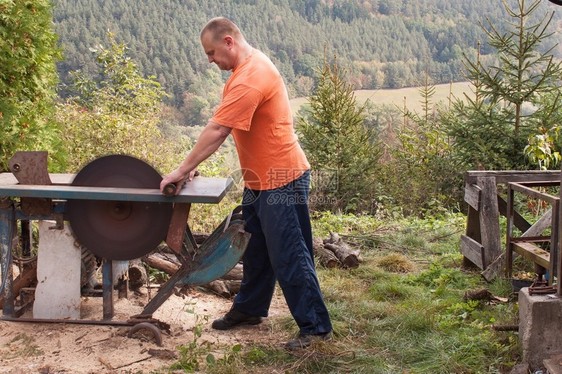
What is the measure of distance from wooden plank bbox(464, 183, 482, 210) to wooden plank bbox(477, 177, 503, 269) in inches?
2.0

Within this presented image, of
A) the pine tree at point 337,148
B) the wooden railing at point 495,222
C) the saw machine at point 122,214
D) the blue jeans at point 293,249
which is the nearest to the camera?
the blue jeans at point 293,249

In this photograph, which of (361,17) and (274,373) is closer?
(274,373)

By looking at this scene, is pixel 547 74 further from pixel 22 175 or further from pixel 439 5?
pixel 439 5

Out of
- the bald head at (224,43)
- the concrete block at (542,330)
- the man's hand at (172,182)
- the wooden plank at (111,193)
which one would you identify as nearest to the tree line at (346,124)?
the wooden plank at (111,193)

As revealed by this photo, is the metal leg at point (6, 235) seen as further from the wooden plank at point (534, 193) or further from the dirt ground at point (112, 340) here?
the wooden plank at point (534, 193)

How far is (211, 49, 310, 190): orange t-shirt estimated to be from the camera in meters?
4.35

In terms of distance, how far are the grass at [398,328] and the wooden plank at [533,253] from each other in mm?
358

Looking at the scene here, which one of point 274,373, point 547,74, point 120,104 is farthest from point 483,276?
point 120,104

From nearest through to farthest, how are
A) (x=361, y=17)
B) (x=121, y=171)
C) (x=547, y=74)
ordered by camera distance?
(x=121, y=171), (x=547, y=74), (x=361, y=17)

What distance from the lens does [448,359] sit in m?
4.36

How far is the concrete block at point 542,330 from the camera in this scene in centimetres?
421

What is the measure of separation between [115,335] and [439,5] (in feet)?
123

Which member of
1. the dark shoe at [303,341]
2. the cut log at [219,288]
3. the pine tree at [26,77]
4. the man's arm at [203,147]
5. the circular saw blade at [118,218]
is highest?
the pine tree at [26,77]

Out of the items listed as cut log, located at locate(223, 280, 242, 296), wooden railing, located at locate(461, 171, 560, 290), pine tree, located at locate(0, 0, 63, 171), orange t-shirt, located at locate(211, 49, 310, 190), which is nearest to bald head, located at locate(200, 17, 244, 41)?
orange t-shirt, located at locate(211, 49, 310, 190)
